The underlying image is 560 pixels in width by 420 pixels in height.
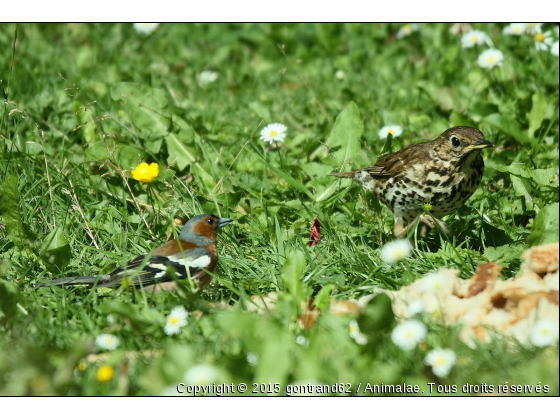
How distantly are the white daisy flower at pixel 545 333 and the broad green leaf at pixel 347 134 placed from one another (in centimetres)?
296

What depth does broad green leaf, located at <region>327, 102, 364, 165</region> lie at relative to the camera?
245 inches

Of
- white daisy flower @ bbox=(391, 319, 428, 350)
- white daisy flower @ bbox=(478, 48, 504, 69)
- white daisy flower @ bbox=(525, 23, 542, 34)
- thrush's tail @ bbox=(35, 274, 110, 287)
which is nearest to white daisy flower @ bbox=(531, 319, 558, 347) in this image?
white daisy flower @ bbox=(391, 319, 428, 350)

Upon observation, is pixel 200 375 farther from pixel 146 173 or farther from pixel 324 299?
pixel 146 173

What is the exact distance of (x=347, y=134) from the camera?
6301 mm

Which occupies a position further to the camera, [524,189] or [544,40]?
[544,40]

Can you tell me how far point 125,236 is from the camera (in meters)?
5.26

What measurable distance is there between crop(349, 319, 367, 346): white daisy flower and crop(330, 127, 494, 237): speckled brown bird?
1612mm

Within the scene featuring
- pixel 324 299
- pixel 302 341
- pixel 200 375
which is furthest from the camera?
pixel 324 299

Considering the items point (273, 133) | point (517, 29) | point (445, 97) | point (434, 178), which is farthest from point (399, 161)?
point (517, 29)

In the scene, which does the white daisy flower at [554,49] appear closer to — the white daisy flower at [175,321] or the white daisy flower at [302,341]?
the white daisy flower at [302,341]

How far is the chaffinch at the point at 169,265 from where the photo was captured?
4434 millimetres

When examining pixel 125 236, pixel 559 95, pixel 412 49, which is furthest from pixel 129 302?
pixel 412 49

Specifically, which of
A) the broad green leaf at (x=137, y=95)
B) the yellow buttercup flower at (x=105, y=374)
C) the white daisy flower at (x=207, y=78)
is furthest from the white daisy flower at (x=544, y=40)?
the yellow buttercup flower at (x=105, y=374)

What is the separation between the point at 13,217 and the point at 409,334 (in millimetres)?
2909
